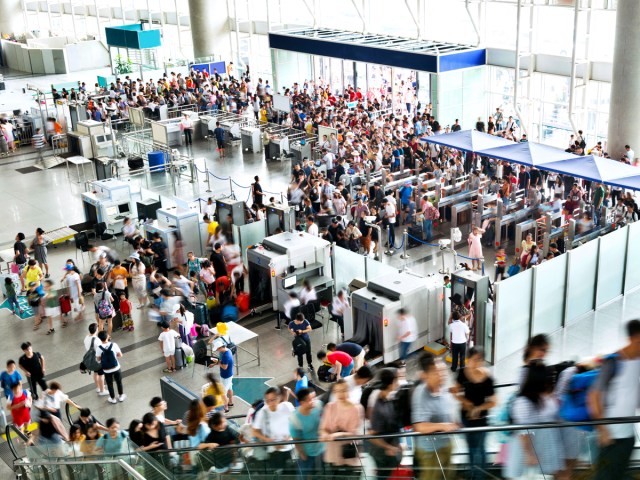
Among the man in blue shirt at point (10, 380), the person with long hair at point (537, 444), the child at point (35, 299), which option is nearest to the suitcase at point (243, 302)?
the child at point (35, 299)

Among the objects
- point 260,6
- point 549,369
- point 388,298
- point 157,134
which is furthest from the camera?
point 260,6

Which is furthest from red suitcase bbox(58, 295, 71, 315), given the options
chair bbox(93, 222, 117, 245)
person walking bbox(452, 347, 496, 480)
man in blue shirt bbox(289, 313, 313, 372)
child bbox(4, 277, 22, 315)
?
person walking bbox(452, 347, 496, 480)

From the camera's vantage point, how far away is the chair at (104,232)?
2080 centimetres

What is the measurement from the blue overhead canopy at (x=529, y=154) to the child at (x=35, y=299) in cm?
1176

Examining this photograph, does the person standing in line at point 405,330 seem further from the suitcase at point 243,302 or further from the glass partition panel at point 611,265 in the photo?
the glass partition panel at point 611,265

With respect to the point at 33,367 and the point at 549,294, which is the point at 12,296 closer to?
the point at 33,367

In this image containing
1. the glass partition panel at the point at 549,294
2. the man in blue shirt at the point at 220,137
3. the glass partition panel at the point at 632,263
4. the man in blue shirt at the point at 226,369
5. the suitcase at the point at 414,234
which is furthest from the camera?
the man in blue shirt at the point at 220,137

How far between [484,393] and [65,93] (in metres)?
32.1

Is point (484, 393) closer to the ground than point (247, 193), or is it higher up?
higher up

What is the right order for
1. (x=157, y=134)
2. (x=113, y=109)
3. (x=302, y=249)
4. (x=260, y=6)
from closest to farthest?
(x=302, y=249), (x=157, y=134), (x=113, y=109), (x=260, y=6)

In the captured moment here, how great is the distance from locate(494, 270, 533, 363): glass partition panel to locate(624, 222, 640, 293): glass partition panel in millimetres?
3084

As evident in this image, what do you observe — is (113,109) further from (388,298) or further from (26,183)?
(388,298)

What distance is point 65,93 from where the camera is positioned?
3556cm

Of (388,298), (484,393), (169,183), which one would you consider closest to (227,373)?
(388,298)
